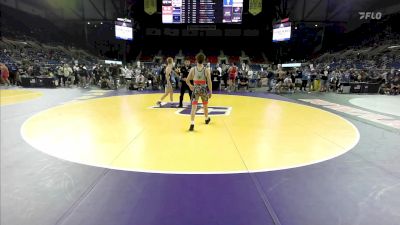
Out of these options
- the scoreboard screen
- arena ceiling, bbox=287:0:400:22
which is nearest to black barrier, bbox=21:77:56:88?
the scoreboard screen

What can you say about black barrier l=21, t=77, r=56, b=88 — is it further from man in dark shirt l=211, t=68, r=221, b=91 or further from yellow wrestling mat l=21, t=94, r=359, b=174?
yellow wrestling mat l=21, t=94, r=359, b=174

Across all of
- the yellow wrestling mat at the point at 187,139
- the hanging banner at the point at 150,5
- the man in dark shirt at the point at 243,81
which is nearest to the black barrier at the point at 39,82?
the yellow wrestling mat at the point at 187,139

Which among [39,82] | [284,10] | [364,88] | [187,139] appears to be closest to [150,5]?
[284,10]

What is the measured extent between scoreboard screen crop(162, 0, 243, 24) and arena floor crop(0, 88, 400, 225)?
17816 mm

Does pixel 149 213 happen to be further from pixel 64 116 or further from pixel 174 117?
pixel 64 116

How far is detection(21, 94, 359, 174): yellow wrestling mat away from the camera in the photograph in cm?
360

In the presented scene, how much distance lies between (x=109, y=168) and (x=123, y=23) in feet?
71.2

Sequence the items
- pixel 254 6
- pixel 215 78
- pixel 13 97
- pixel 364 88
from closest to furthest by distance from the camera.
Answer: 1. pixel 13 97
2. pixel 364 88
3. pixel 215 78
4. pixel 254 6

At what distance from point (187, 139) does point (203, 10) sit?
1933 cm

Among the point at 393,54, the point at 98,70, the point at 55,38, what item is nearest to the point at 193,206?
the point at 98,70

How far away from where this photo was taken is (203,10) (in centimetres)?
2188

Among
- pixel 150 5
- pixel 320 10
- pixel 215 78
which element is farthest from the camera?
pixel 320 10

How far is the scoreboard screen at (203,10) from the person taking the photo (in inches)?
854

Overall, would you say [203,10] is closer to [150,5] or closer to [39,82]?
[150,5]
